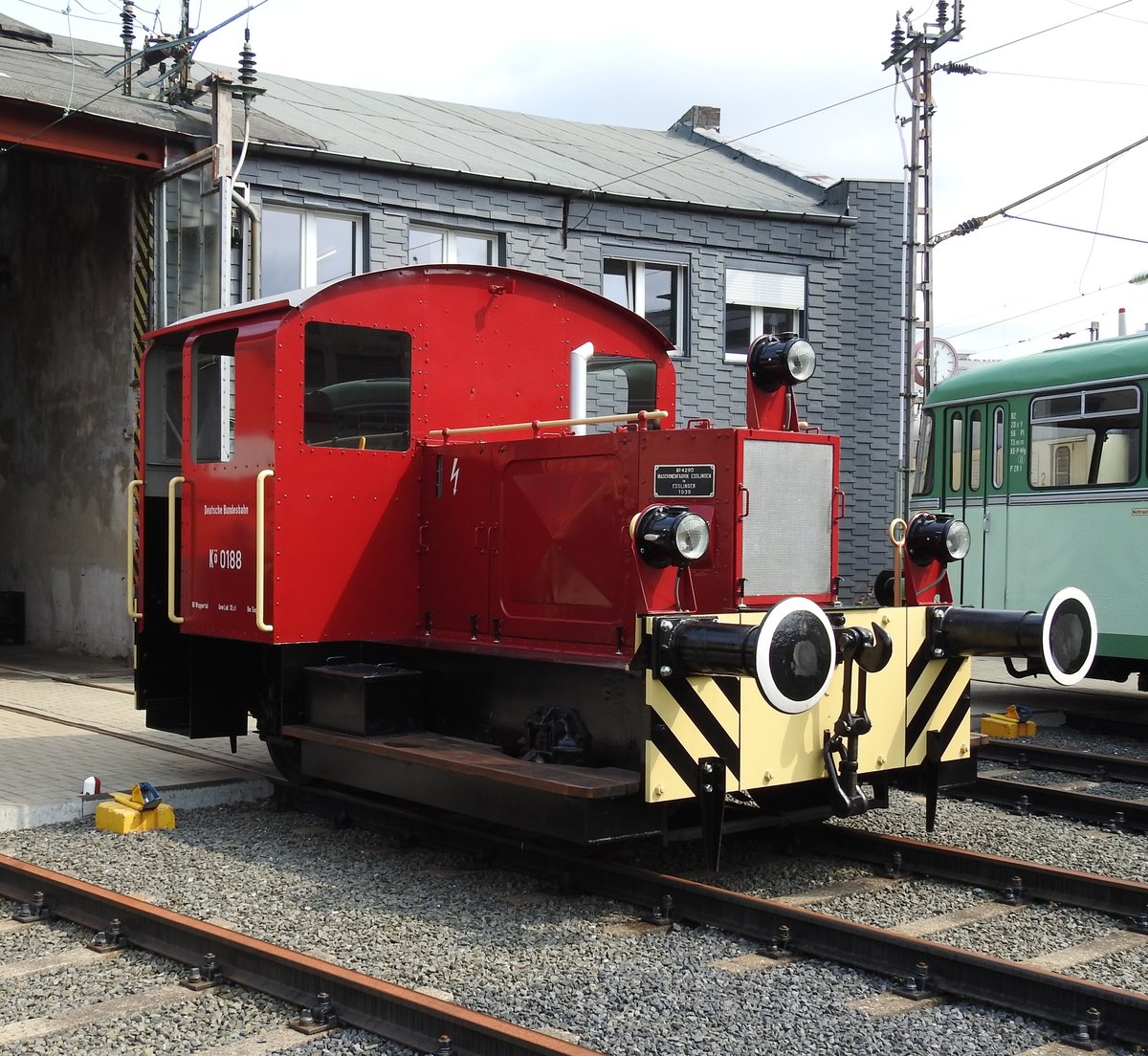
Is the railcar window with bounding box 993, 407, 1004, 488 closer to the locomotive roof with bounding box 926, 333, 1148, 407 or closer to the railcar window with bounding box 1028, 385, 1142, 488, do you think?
the locomotive roof with bounding box 926, 333, 1148, 407

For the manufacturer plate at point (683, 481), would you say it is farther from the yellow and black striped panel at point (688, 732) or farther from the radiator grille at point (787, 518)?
the yellow and black striped panel at point (688, 732)

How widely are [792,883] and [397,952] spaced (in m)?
1.86

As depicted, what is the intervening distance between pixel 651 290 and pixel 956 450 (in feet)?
18.3

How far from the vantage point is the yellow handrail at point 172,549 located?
23.2 feet

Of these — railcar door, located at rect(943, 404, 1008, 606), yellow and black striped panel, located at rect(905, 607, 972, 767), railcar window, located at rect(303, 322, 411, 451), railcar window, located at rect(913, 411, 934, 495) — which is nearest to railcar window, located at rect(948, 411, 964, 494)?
railcar door, located at rect(943, 404, 1008, 606)

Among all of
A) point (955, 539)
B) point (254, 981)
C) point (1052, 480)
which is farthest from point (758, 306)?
point (254, 981)

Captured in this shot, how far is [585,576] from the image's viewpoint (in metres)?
5.89

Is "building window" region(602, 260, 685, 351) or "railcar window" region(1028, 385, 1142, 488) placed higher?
"building window" region(602, 260, 685, 351)

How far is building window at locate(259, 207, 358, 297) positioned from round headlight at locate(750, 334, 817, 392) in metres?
8.92

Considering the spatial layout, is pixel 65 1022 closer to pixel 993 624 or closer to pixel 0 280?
pixel 993 624

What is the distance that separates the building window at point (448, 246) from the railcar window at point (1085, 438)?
21.9 ft

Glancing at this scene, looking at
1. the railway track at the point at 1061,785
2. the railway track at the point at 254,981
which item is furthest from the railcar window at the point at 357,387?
the railway track at the point at 1061,785

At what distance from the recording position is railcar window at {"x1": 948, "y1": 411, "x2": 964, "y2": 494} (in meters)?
11.9

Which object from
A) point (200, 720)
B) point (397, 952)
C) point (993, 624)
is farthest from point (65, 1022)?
point (993, 624)
